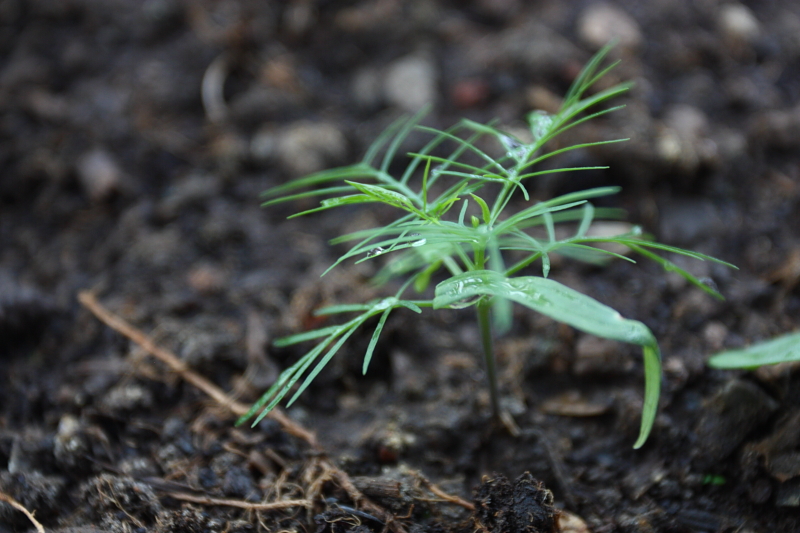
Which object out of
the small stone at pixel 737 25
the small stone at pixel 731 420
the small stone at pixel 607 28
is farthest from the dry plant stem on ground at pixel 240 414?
the small stone at pixel 737 25

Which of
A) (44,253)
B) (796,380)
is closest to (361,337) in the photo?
(796,380)

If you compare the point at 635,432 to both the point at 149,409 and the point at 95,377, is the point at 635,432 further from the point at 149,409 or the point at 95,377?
the point at 95,377

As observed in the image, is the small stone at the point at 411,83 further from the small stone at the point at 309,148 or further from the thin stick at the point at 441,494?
the thin stick at the point at 441,494

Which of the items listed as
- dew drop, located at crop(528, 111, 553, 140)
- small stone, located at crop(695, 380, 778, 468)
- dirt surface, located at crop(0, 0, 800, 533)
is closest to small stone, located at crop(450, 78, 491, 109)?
dirt surface, located at crop(0, 0, 800, 533)

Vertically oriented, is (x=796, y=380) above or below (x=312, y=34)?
below

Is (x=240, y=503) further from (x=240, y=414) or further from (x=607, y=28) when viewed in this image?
(x=607, y=28)

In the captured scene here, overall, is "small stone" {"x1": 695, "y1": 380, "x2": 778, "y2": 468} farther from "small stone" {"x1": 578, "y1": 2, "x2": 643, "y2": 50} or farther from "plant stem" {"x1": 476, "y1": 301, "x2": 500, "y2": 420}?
"small stone" {"x1": 578, "y1": 2, "x2": 643, "y2": 50}
